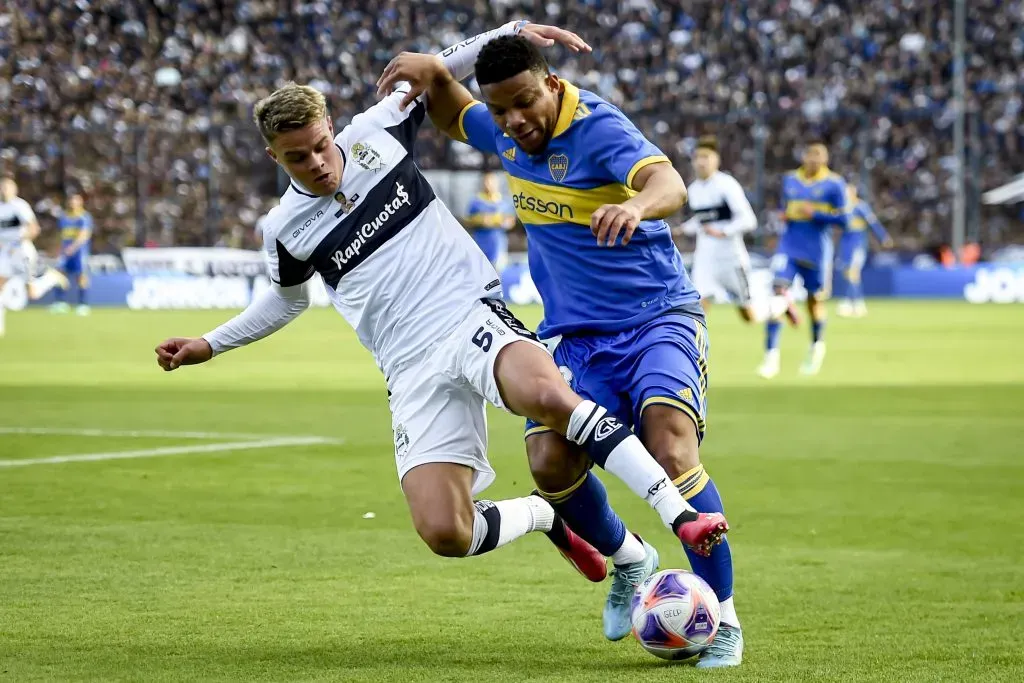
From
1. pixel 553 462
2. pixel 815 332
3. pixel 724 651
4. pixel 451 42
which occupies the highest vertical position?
pixel 553 462

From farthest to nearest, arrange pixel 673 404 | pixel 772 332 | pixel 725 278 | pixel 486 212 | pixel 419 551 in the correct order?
pixel 486 212
pixel 725 278
pixel 772 332
pixel 419 551
pixel 673 404

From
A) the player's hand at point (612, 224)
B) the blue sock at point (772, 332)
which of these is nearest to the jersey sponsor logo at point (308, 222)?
the player's hand at point (612, 224)

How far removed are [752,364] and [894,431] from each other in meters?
6.65

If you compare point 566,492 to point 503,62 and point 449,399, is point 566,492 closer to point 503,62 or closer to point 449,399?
point 449,399

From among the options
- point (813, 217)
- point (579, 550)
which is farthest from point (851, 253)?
point (579, 550)

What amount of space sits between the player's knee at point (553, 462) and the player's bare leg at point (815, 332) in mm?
11691

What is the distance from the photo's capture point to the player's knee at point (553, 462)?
213 inches

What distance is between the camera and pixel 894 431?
11695mm

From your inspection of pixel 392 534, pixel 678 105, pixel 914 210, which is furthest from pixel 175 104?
pixel 392 534

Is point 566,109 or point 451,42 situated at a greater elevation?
point 566,109

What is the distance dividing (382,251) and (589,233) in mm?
763

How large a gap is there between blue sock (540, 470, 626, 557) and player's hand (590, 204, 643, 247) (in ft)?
3.99

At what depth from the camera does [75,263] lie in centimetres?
2991

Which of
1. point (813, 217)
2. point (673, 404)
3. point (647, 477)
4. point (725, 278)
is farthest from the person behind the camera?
point (813, 217)
